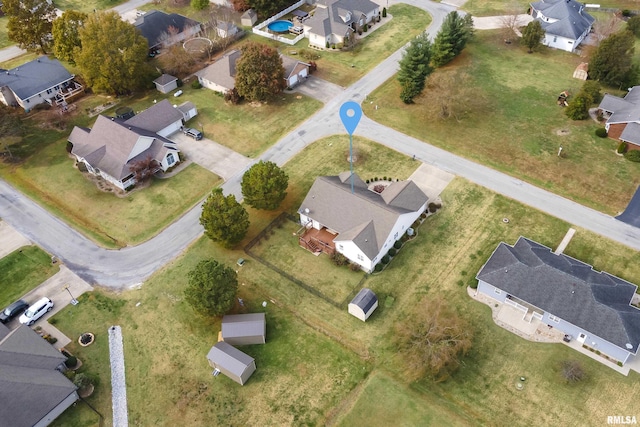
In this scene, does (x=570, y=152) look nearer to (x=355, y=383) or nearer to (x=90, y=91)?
(x=355, y=383)

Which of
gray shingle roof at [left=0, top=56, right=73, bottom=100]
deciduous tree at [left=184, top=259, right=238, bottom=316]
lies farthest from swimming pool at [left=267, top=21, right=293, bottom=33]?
deciduous tree at [left=184, top=259, right=238, bottom=316]

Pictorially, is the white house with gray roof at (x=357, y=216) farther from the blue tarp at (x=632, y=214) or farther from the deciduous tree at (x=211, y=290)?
the blue tarp at (x=632, y=214)

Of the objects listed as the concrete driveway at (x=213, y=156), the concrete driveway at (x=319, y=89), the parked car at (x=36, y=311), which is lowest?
the parked car at (x=36, y=311)

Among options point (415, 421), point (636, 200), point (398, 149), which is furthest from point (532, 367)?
point (398, 149)

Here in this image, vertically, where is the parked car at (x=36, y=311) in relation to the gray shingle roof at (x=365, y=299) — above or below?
below

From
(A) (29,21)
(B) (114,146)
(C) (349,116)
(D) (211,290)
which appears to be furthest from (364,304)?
(A) (29,21)

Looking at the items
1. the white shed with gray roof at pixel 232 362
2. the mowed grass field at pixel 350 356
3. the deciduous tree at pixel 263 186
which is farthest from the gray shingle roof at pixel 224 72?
the white shed with gray roof at pixel 232 362

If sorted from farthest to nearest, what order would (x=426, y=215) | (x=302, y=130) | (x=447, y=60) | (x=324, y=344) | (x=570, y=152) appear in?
(x=447, y=60) → (x=302, y=130) → (x=570, y=152) → (x=426, y=215) → (x=324, y=344)

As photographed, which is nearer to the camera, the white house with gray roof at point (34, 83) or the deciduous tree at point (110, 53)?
the deciduous tree at point (110, 53)
